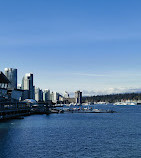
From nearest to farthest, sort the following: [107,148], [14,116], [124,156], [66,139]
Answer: [124,156] < [107,148] < [66,139] < [14,116]

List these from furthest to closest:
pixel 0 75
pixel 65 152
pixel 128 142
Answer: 1. pixel 0 75
2. pixel 128 142
3. pixel 65 152

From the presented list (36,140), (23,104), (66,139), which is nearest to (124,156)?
(66,139)

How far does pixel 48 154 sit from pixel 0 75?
15150cm

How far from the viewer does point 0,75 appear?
641 feet

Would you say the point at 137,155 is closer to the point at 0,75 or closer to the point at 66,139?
the point at 66,139

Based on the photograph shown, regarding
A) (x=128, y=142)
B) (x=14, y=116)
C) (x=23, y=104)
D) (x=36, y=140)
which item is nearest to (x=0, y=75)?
(x=23, y=104)

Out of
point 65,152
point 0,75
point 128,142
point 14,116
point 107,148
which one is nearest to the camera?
point 65,152

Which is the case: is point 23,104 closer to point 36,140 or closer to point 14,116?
point 14,116

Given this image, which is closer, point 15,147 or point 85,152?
point 85,152

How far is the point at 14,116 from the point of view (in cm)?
15662

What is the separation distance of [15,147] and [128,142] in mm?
31184

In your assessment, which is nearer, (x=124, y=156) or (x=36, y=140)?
(x=124, y=156)

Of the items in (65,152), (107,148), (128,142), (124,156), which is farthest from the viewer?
(128,142)

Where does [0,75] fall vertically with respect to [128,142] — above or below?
above
